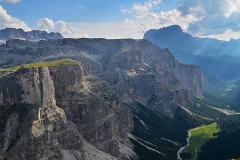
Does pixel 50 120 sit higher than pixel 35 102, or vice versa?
pixel 35 102

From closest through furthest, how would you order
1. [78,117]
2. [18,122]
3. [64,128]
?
[18,122], [64,128], [78,117]

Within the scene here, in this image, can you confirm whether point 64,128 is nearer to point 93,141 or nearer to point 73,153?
point 73,153

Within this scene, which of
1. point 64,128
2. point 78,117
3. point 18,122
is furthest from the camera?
point 78,117

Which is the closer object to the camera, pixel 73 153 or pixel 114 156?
pixel 73 153

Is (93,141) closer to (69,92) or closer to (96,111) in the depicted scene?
(96,111)

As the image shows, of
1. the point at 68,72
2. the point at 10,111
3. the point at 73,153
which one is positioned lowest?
the point at 73,153

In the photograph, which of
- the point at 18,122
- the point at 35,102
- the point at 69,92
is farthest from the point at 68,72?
the point at 18,122
